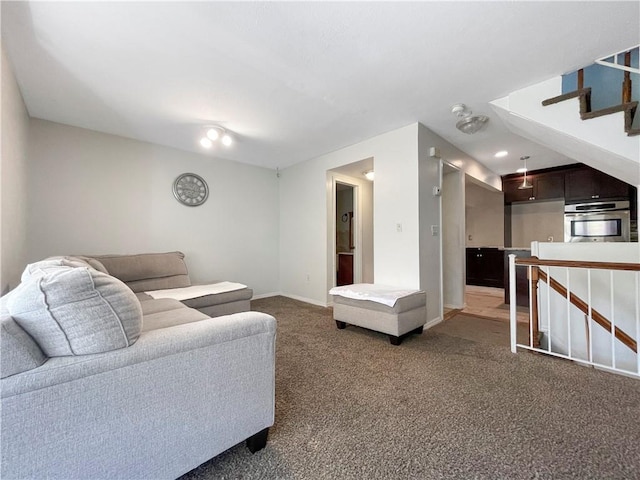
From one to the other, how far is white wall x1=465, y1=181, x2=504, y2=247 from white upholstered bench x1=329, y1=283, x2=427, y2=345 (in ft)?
13.2

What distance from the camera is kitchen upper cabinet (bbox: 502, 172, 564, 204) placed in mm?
4725

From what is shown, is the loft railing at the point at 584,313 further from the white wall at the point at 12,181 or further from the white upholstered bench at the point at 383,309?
the white wall at the point at 12,181

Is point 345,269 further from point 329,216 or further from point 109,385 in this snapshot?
point 109,385

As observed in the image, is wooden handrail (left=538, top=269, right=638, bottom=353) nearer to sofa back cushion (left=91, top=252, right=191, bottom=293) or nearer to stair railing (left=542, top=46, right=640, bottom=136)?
stair railing (left=542, top=46, right=640, bottom=136)

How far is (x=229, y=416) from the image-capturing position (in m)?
1.15

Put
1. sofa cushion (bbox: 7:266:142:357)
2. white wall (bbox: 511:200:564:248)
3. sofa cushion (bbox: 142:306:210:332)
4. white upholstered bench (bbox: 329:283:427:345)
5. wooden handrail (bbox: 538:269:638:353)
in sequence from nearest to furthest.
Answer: sofa cushion (bbox: 7:266:142:357), sofa cushion (bbox: 142:306:210:332), wooden handrail (bbox: 538:269:638:353), white upholstered bench (bbox: 329:283:427:345), white wall (bbox: 511:200:564:248)

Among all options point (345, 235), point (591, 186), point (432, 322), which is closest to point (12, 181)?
point (432, 322)

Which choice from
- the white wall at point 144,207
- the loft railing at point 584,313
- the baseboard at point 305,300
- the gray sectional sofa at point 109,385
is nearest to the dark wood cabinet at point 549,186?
the loft railing at point 584,313

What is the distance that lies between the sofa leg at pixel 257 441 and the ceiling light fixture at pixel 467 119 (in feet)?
10.1

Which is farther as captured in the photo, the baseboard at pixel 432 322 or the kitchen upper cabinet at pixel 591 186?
the kitchen upper cabinet at pixel 591 186

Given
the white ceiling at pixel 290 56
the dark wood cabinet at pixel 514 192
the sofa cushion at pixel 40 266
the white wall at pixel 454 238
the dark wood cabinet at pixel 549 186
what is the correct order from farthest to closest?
the dark wood cabinet at pixel 514 192, the dark wood cabinet at pixel 549 186, the white wall at pixel 454 238, the white ceiling at pixel 290 56, the sofa cushion at pixel 40 266

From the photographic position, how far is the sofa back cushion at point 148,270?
2.90m

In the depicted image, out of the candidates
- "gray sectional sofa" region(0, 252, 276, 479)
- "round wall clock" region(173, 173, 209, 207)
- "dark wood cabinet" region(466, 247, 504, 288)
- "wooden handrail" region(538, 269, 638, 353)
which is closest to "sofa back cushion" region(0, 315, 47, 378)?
"gray sectional sofa" region(0, 252, 276, 479)

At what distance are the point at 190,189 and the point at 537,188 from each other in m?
6.21
